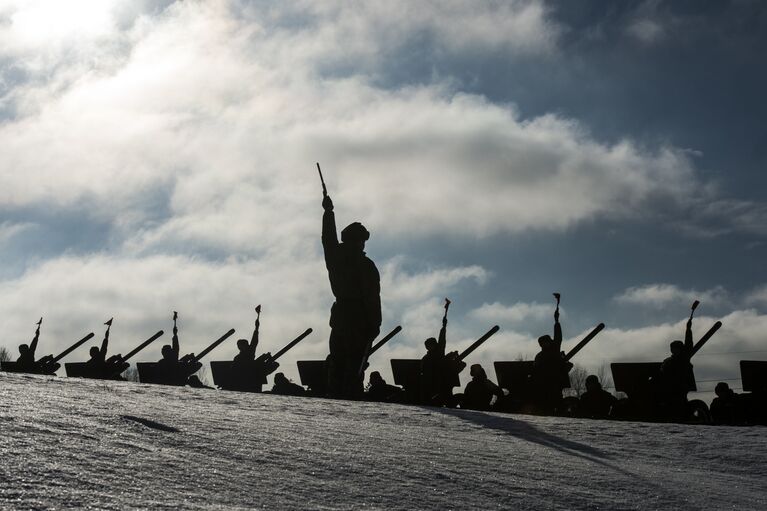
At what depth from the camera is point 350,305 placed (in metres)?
15.3

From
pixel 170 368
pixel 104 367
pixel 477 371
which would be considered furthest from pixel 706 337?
pixel 104 367

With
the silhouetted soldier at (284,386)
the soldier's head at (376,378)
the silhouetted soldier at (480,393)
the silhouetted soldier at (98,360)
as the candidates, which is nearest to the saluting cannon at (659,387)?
the silhouetted soldier at (480,393)

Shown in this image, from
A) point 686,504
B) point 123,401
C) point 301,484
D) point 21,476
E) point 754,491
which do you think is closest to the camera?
point 21,476

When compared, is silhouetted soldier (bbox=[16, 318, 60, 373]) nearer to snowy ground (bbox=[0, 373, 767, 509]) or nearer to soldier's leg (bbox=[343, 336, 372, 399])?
soldier's leg (bbox=[343, 336, 372, 399])

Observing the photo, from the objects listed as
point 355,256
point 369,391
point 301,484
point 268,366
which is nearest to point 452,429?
point 301,484

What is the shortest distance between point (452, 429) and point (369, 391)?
864 cm

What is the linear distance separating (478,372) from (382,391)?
2394 mm

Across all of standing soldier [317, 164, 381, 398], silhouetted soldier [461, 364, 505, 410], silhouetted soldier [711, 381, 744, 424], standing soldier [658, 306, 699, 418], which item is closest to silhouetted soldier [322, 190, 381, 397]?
standing soldier [317, 164, 381, 398]

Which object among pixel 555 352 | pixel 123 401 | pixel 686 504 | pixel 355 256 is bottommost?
pixel 686 504

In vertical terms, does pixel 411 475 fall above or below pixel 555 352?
below

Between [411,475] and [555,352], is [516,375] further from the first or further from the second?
[411,475]

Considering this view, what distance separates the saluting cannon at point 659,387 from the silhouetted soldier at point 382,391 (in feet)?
12.9

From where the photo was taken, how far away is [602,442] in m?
9.18

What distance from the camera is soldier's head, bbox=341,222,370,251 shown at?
50.3 ft
